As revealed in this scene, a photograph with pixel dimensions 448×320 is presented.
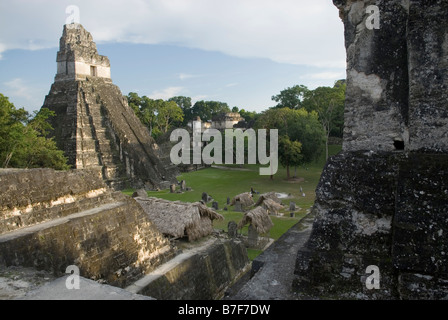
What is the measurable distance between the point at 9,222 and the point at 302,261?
16.5ft

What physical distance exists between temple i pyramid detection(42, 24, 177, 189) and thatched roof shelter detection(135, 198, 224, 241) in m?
14.8

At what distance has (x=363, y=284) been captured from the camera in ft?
9.37

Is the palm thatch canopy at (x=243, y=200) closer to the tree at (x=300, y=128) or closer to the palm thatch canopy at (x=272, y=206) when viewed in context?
the palm thatch canopy at (x=272, y=206)

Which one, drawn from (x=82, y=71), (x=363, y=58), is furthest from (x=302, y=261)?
(x=82, y=71)

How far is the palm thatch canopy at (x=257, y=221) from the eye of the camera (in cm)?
1241

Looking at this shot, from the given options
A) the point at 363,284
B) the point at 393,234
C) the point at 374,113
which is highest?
the point at 374,113

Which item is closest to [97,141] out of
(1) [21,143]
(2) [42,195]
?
(1) [21,143]

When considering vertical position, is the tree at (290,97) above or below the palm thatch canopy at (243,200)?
above

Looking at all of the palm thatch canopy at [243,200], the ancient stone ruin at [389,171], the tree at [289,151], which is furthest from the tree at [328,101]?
the ancient stone ruin at [389,171]

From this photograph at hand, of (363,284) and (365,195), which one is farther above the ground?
(365,195)

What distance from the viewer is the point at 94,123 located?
25.5 meters

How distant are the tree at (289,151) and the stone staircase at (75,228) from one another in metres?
20.0

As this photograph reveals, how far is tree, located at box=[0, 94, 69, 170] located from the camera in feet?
52.1
